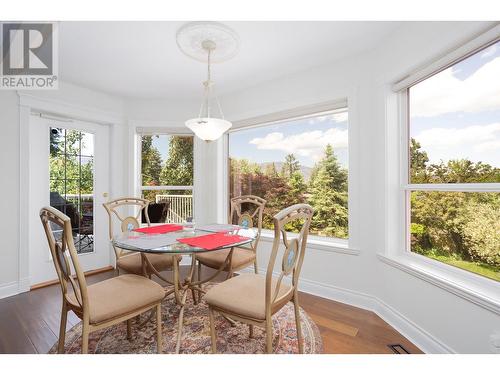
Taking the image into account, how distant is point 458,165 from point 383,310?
1311mm

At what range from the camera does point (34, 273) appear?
2814 millimetres

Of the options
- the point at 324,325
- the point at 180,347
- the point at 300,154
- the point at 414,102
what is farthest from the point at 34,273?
the point at 414,102

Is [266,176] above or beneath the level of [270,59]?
beneath

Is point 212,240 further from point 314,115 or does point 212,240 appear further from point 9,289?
point 9,289

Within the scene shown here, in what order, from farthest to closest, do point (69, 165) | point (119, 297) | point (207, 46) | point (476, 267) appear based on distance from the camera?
point (69, 165) → point (207, 46) → point (476, 267) → point (119, 297)

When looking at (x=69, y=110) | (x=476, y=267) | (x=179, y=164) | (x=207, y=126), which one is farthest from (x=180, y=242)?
(x=69, y=110)

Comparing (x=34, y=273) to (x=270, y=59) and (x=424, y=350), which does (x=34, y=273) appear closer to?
(x=270, y=59)

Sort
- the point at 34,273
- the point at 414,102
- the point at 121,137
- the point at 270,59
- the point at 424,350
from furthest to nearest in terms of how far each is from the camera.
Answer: the point at 121,137
the point at 34,273
the point at 270,59
the point at 414,102
the point at 424,350

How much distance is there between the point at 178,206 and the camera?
11.9 feet

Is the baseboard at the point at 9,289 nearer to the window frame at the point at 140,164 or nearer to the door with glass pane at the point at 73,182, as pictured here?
the door with glass pane at the point at 73,182

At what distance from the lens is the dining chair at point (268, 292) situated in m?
1.29

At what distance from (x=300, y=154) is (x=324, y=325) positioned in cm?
179

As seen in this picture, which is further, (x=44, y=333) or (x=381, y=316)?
(x=381, y=316)

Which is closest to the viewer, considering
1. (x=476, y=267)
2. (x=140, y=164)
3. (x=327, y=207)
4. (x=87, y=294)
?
(x=87, y=294)
